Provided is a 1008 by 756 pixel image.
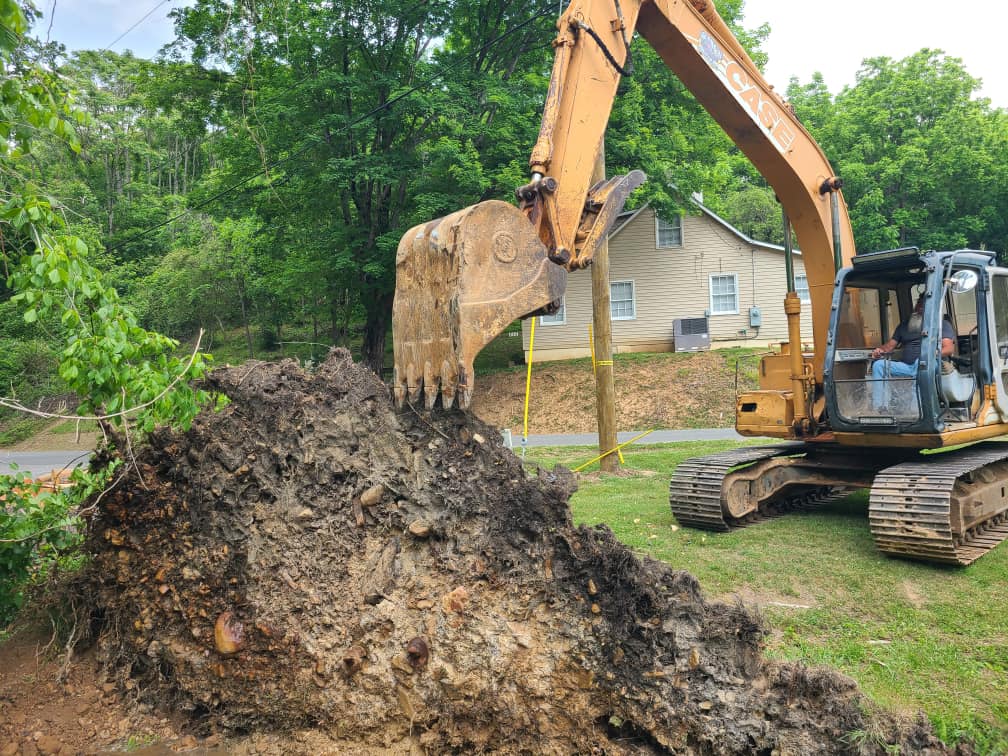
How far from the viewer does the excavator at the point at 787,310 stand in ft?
12.3

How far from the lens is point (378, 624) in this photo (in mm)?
3334

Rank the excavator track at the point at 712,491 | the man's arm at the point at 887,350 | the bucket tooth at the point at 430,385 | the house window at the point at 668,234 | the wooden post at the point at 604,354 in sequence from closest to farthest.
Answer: the bucket tooth at the point at 430,385 → the man's arm at the point at 887,350 → the excavator track at the point at 712,491 → the wooden post at the point at 604,354 → the house window at the point at 668,234

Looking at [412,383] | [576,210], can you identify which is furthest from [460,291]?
[576,210]

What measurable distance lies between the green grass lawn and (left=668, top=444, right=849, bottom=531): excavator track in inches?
6.2

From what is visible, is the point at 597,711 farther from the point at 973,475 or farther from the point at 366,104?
the point at 366,104

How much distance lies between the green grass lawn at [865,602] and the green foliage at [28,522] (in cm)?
401

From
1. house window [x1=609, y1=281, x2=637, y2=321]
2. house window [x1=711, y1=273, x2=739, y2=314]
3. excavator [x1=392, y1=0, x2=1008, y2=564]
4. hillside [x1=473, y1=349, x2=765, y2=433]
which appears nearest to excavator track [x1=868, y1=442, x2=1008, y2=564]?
excavator [x1=392, y1=0, x2=1008, y2=564]

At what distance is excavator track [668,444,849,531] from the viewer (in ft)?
→ 21.4

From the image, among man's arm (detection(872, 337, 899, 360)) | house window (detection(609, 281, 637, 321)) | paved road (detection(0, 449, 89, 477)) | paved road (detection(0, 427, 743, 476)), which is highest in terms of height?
house window (detection(609, 281, 637, 321))

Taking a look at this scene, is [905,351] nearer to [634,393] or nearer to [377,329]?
[634,393]

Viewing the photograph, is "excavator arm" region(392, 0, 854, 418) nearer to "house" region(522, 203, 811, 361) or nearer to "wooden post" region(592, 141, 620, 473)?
"wooden post" region(592, 141, 620, 473)

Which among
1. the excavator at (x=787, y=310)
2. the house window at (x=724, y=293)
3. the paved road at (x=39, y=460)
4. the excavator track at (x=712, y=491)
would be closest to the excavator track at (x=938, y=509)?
the excavator at (x=787, y=310)

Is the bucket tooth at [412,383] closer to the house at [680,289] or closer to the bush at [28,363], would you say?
the house at [680,289]

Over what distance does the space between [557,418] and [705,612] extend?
44.8ft
